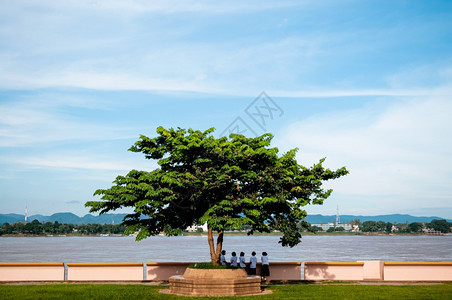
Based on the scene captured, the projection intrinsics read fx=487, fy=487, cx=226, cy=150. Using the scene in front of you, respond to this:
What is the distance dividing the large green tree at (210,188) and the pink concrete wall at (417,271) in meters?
5.79

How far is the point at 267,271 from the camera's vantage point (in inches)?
1057

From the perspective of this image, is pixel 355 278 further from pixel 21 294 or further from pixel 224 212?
pixel 21 294

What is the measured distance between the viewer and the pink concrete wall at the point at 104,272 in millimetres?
27375

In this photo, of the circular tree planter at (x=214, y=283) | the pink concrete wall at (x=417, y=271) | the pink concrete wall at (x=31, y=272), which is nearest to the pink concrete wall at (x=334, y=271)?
the pink concrete wall at (x=417, y=271)

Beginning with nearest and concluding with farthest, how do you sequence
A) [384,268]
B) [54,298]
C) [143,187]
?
[54,298]
[143,187]
[384,268]

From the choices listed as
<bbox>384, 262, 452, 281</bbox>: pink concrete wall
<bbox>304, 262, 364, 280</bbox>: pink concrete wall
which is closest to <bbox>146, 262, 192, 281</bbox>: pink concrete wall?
<bbox>304, 262, 364, 280</bbox>: pink concrete wall

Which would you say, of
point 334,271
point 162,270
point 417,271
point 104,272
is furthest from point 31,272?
point 417,271

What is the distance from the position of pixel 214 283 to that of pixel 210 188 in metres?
4.53

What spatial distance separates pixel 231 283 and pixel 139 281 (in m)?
7.29

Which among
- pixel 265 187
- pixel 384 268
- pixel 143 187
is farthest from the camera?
pixel 384 268

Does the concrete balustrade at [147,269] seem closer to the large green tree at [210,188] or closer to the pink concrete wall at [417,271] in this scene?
the pink concrete wall at [417,271]

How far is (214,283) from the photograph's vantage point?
22016mm

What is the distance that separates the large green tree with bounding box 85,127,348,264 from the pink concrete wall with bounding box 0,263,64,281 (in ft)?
17.2

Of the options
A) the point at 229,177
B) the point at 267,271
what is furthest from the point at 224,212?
the point at 267,271
